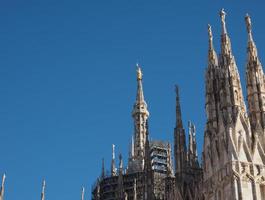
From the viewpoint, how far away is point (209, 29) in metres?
37.3

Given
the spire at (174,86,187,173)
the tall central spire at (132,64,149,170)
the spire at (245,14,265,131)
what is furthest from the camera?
the tall central spire at (132,64,149,170)

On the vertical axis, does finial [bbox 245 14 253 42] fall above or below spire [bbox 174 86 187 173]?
above

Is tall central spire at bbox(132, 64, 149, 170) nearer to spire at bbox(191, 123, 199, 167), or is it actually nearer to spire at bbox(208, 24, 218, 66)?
spire at bbox(191, 123, 199, 167)

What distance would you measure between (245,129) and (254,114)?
2312mm

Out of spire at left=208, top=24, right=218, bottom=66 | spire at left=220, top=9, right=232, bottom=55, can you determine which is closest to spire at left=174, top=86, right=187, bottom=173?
spire at left=208, top=24, right=218, bottom=66

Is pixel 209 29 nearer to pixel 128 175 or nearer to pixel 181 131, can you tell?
pixel 181 131

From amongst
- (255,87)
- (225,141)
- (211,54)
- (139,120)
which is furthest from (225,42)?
(139,120)

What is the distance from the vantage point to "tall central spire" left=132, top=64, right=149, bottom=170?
244 ft

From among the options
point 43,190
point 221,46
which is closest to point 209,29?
point 221,46

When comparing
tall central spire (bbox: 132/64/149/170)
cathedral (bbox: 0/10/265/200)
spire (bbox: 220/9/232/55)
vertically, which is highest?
tall central spire (bbox: 132/64/149/170)

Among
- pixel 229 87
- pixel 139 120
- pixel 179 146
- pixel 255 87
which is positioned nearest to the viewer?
pixel 229 87

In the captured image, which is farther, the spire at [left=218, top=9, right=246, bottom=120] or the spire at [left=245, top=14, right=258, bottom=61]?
the spire at [left=245, top=14, right=258, bottom=61]

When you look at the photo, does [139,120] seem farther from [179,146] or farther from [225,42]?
[225,42]

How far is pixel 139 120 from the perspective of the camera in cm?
7894
